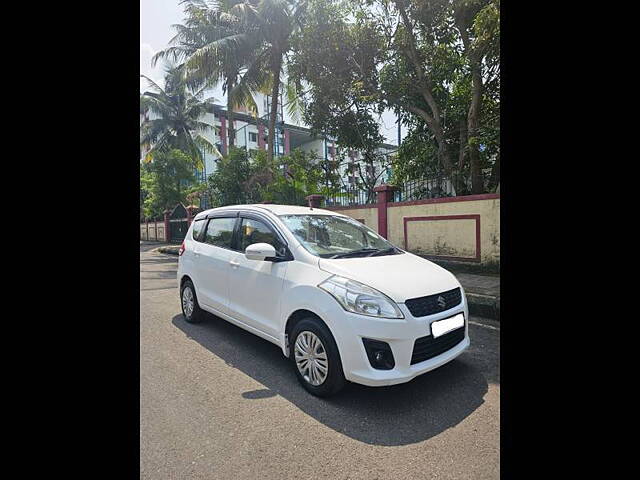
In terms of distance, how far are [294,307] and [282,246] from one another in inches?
24.9

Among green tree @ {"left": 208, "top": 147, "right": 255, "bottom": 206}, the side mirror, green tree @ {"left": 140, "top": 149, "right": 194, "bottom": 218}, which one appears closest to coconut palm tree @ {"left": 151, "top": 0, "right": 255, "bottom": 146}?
green tree @ {"left": 208, "top": 147, "right": 255, "bottom": 206}

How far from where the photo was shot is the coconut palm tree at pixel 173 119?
75.7 ft

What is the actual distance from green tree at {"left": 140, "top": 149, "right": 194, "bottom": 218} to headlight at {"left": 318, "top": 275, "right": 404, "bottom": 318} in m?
18.6

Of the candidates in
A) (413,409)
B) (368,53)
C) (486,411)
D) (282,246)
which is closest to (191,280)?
(282,246)

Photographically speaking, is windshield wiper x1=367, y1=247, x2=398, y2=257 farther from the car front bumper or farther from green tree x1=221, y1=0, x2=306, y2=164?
green tree x1=221, y1=0, x2=306, y2=164

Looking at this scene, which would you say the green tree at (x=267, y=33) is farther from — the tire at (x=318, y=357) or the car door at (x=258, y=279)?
the tire at (x=318, y=357)

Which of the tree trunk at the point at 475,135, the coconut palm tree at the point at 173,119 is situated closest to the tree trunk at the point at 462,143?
the tree trunk at the point at 475,135

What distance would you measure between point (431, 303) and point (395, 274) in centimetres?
34

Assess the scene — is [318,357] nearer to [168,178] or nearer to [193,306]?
[193,306]
